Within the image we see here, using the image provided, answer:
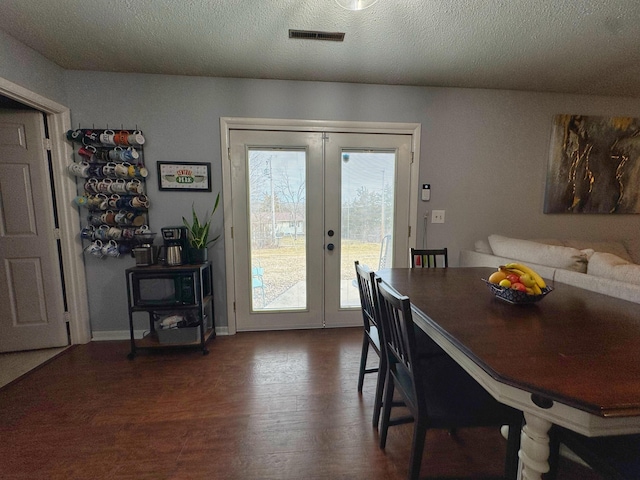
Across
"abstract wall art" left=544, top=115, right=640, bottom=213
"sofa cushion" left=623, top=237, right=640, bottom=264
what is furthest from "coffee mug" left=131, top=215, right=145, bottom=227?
"sofa cushion" left=623, top=237, right=640, bottom=264

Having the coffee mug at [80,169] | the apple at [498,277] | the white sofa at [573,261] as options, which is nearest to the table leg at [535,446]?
the apple at [498,277]

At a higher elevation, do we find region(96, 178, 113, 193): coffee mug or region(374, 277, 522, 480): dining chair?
region(96, 178, 113, 193): coffee mug

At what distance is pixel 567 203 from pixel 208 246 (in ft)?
12.1

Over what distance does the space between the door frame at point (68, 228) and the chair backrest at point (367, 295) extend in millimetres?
2492

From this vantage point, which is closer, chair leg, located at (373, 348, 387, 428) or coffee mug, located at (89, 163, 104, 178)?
chair leg, located at (373, 348, 387, 428)

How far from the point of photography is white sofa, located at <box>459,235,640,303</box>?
152cm

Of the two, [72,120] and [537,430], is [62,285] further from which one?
[537,430]

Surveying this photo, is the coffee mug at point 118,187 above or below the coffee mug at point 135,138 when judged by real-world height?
below

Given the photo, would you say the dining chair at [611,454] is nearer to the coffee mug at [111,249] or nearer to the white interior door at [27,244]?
the coffee mug at [111,249]

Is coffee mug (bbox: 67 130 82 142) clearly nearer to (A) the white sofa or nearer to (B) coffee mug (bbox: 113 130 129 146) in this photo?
(B) coffee mug (bbox: 113 130 129 146)

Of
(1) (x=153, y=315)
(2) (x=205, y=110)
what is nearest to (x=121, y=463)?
(1) (x=153, y=315)

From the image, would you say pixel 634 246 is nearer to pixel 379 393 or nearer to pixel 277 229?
pixel 379 393

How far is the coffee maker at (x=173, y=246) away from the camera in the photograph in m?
2.27

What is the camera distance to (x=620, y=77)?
93.4 inches
